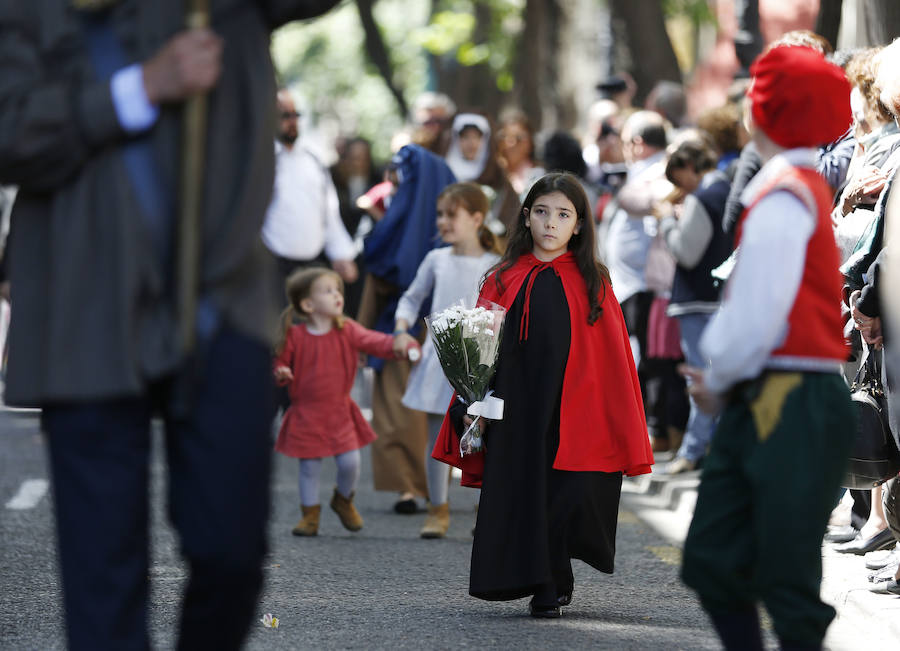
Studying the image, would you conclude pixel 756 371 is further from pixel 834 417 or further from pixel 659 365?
pixel 659 365

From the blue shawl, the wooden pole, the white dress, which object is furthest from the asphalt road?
the wooden pole

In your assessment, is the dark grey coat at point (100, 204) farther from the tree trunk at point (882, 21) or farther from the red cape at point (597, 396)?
the tree trunk at point (882, 21)

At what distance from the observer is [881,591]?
254 inches

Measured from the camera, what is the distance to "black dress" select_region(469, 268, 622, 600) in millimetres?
6266

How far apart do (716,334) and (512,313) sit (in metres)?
2.46

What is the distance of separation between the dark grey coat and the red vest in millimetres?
1343

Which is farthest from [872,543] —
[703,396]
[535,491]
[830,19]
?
[830,19]

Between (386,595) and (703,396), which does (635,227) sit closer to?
(386,595)

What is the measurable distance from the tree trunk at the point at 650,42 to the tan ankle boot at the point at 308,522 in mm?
10252

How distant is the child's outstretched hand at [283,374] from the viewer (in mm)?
8531

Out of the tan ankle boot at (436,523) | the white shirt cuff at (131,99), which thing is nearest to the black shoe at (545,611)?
A: the tan ankle boot at (436,523)

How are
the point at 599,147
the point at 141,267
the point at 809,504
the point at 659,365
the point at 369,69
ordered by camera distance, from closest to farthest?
1. the point at 141,267
2. the point at 809,504
3. the point at 659,365
4. the point at 599,147
5. the point at 369,69

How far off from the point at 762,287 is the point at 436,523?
4.69 m

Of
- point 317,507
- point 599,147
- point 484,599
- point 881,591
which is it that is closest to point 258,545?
point 484,599
